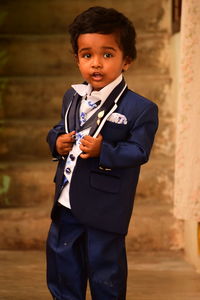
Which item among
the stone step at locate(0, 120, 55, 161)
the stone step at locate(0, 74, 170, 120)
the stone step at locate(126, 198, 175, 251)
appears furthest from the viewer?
the stone step at locate(0, 74, 170, 120)

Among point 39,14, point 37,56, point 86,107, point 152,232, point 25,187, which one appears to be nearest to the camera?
point 86,107

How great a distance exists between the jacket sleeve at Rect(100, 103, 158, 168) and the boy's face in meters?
0.15

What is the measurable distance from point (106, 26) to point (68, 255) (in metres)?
0.70

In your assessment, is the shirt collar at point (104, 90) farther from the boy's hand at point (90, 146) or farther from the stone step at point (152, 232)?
the stone step at point (152, 232)

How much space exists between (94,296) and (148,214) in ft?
3.98

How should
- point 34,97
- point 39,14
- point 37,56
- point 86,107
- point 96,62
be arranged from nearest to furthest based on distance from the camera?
point 96,62 → point 86,107 → point 34,97 → point 37,56 → point 39,14

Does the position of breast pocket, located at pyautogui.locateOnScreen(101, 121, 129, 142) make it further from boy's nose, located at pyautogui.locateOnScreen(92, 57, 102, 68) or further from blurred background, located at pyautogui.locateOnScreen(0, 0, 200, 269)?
blurred background, located at pyautogui.locateOnScreen(0, 0, 200, 269)

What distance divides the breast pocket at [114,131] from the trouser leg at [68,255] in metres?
0.27

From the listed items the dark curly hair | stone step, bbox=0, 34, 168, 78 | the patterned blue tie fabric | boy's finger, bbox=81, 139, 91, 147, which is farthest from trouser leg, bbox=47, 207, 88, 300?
stone step, bbox=0, 34, 168, 78

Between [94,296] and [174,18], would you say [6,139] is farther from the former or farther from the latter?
[94,296]

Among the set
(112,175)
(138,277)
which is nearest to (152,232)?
(138,277)

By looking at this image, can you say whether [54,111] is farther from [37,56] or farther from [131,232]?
[131,232]

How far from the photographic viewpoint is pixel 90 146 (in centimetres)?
193

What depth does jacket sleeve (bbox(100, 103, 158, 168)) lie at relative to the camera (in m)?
1.92
